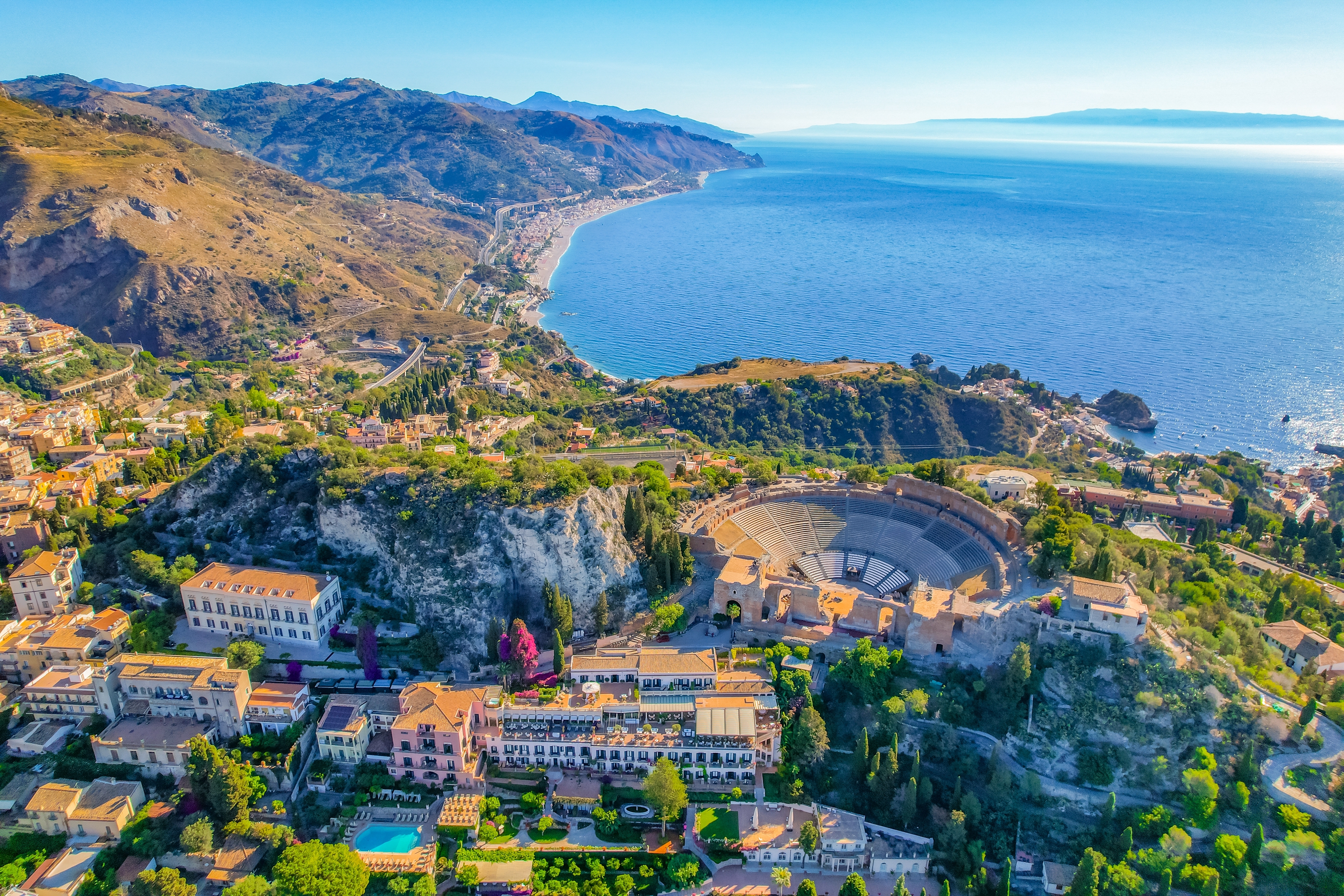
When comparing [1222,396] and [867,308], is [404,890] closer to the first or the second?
[1222,396]

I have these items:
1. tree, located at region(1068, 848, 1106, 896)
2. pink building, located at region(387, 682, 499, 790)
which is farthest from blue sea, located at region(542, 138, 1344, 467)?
pink building, located at region(387, 682, 499, 790)

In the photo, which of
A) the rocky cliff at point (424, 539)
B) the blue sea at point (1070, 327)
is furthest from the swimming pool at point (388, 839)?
the blue sea at point (1070, 327)

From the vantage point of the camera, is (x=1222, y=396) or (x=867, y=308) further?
(x=867, y=308)

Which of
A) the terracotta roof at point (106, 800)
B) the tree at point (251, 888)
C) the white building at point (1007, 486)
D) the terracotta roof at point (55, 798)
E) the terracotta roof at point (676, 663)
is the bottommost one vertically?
the tree at point (251, 888)

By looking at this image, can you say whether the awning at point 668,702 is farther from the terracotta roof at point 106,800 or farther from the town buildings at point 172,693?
the terracotta roof at point 106,800

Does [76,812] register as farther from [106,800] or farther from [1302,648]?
[1302,648]

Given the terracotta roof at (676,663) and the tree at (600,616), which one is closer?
the terracotta roof at (676,663)

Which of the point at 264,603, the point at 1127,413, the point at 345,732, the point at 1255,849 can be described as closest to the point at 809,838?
the point at 1255,849

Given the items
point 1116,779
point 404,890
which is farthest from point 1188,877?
point 404,890
